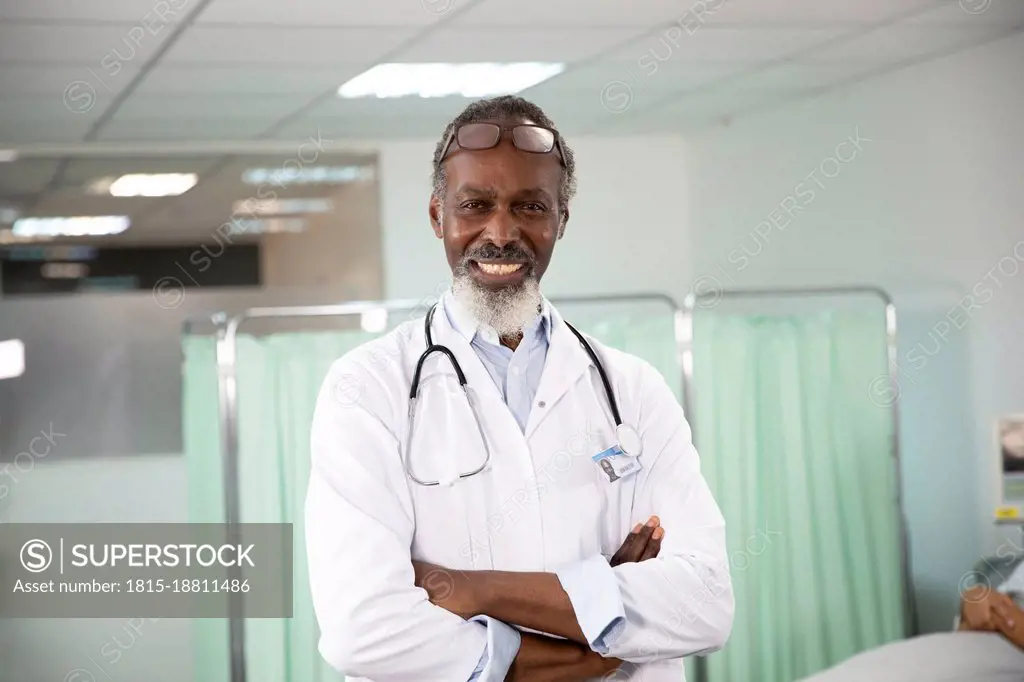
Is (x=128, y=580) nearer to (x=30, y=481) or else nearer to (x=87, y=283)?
(x=30, y=481)

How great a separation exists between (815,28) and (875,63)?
20.1 inches

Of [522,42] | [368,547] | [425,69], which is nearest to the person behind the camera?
[368,547]

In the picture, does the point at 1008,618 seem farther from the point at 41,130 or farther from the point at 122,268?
the point at 41,130

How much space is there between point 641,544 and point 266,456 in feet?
4.85

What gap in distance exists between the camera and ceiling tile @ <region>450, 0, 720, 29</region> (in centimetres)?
251

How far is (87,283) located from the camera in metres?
3.84

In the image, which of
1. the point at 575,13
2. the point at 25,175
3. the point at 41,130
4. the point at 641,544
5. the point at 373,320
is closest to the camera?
the point at 641,544

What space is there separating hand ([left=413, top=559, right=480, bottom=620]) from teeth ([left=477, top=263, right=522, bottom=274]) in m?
0.38

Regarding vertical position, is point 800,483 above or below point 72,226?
below

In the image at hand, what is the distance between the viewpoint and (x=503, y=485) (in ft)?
4.72

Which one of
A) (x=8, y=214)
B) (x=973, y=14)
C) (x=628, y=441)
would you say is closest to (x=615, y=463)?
(x=628, y=441)

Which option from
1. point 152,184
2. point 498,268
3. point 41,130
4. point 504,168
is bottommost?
point 498,268

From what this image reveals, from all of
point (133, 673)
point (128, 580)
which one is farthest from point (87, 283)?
point (133, 673)

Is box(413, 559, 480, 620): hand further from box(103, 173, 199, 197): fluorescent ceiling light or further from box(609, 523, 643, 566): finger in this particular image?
box(103, 173, 199, 197): fluorescent ceiling light
